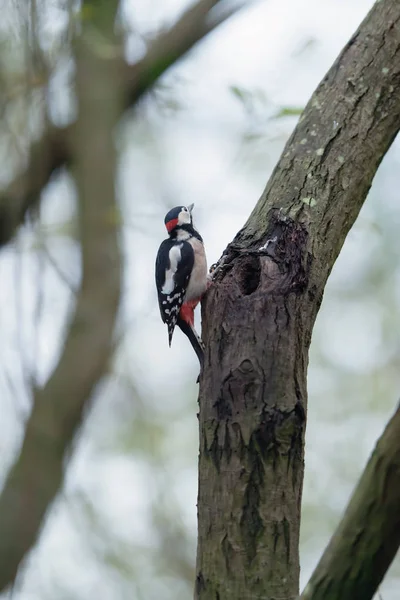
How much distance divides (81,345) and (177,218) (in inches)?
42.0

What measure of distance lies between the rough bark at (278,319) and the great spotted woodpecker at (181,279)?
1.27 metres

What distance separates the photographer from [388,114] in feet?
10.3

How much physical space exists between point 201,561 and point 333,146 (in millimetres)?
1587

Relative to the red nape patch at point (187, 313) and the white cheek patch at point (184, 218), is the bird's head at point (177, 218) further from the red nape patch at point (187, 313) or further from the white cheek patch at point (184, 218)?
the red nape patch at point (187, 313)

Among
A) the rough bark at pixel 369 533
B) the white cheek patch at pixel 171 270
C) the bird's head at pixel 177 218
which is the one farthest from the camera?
the bird's head at pixel 177 218

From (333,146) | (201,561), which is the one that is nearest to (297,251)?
(333,146)

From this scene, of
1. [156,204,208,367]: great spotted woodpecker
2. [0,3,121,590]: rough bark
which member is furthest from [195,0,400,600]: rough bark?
[0,3,121,590]: rough bark

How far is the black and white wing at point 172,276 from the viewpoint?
438cm

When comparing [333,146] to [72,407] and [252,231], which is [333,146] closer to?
[252,231]

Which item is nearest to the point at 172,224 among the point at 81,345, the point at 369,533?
the point at 81,345

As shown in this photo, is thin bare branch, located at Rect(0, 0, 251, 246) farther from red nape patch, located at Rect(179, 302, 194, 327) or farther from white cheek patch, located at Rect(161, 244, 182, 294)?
red nape patch, located at Rect(179, 302, 194, 327)

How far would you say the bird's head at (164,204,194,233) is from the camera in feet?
16.3

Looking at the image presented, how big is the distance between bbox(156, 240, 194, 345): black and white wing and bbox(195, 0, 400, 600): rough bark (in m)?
1.46

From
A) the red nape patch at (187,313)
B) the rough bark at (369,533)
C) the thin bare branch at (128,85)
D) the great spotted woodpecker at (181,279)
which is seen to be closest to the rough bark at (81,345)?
the thin bare branch at (128,85)
